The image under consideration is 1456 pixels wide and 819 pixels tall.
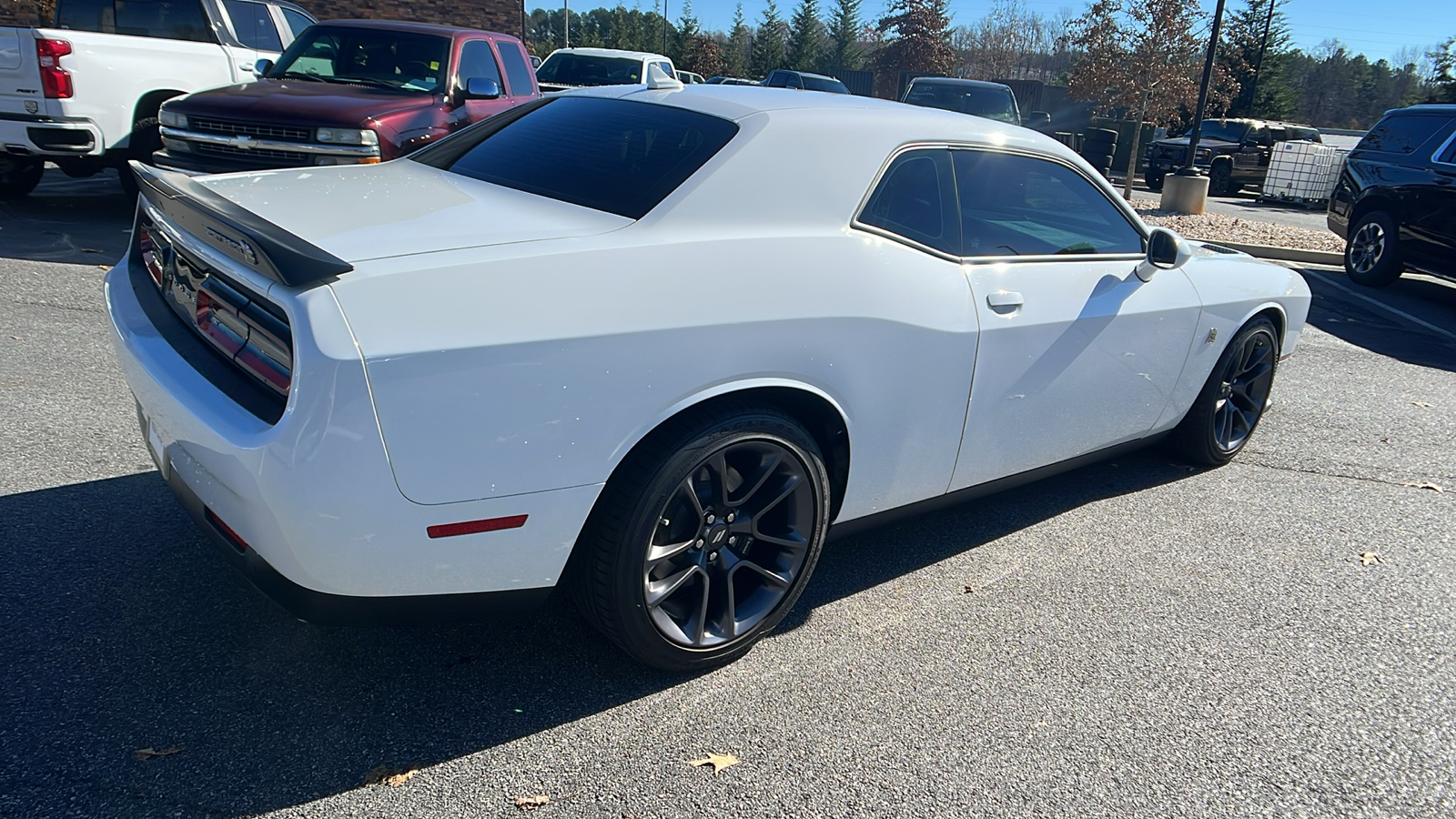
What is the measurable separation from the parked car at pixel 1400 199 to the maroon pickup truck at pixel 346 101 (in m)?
8.47

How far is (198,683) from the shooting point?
101 inches

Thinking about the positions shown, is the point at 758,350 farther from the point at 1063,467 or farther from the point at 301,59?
the point at 301,59

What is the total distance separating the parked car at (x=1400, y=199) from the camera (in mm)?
9219

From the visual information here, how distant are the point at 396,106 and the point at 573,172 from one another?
5.04m

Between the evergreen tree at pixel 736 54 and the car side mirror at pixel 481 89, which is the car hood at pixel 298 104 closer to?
the car side mirror at pixel 481 89

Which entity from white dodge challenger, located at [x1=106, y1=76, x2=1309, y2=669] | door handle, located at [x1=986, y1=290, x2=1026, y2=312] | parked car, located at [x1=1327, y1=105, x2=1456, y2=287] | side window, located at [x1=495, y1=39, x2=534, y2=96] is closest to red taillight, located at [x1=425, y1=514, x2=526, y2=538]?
white dodge challenger, located at [x1=106, y1=76, x2=1309, y2=669]

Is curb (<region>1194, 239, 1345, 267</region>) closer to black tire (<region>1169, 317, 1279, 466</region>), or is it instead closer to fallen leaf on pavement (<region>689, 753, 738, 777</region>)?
black tire (<region>1169, 317, 1279, 466</region>)

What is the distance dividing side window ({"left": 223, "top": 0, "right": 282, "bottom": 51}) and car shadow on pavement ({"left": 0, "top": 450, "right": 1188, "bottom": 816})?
747 centimetres

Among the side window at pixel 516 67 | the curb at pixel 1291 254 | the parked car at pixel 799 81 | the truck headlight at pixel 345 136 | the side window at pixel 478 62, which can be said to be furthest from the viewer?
the parked car at pixel 799 81

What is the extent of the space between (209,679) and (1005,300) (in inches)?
102

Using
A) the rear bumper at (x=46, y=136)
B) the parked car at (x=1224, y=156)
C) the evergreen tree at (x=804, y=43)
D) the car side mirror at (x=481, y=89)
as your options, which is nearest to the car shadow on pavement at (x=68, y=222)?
the rear bumper at (x=46, y=136)

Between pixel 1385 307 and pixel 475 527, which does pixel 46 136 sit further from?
pixel 1385 307

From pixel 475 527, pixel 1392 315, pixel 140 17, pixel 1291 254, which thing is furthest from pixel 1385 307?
pixel 140 17

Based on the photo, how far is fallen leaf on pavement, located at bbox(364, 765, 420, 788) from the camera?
90.5 inches
